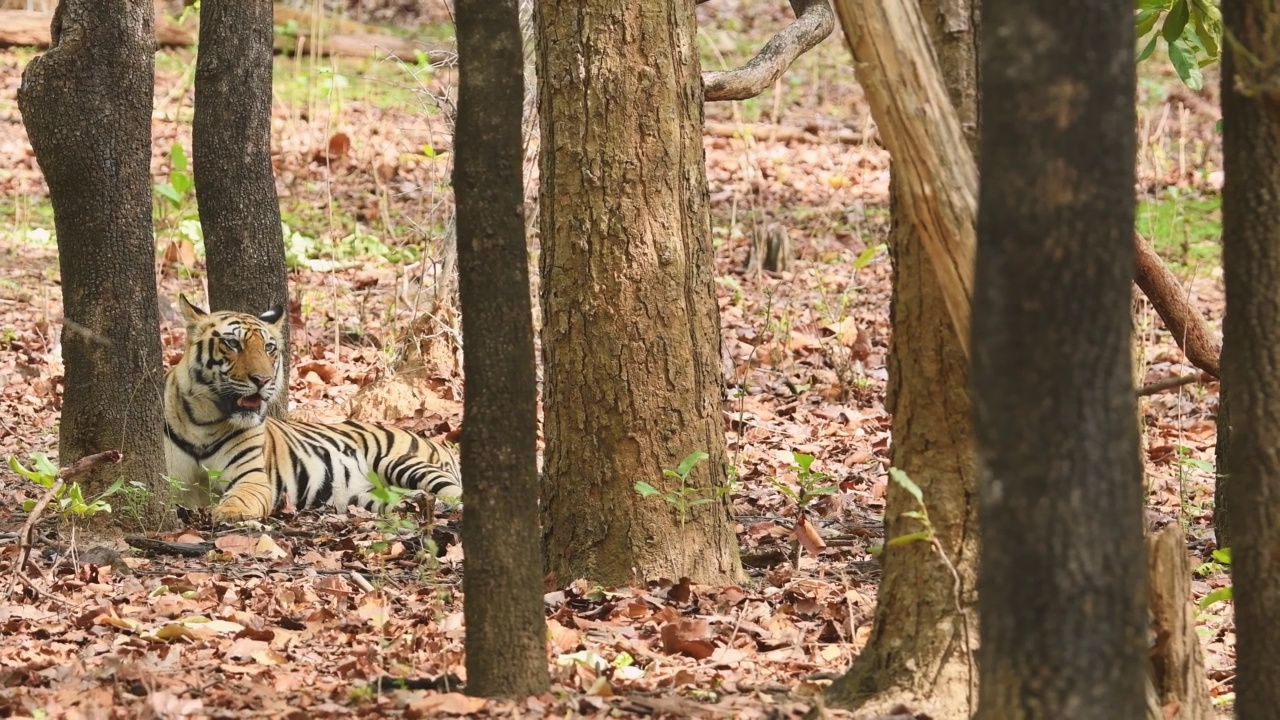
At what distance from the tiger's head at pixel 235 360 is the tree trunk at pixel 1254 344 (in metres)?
5.24

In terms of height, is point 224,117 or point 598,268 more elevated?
point 224,117

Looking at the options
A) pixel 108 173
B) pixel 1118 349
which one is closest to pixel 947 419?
pixel 1118 349

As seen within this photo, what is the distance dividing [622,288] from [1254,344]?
85.8 inches

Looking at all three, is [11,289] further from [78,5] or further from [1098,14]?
[1098,14]

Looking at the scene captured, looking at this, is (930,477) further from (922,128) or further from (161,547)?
(161,547)

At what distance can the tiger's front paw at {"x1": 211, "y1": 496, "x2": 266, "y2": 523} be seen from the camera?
260 inches

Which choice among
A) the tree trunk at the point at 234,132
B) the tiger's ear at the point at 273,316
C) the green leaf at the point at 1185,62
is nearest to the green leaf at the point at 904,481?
the green leaf at the point at 1185,62

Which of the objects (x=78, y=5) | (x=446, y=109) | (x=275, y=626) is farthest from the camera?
(x=446, y=109)

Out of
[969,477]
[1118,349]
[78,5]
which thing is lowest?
[969,477]

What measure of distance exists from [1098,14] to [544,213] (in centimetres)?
279

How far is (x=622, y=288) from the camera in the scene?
4.76 meters

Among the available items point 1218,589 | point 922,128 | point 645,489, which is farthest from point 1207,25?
point 645,489

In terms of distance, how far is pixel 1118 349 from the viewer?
7.69 feet

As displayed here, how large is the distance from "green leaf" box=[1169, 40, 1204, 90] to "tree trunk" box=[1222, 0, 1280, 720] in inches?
60.8
